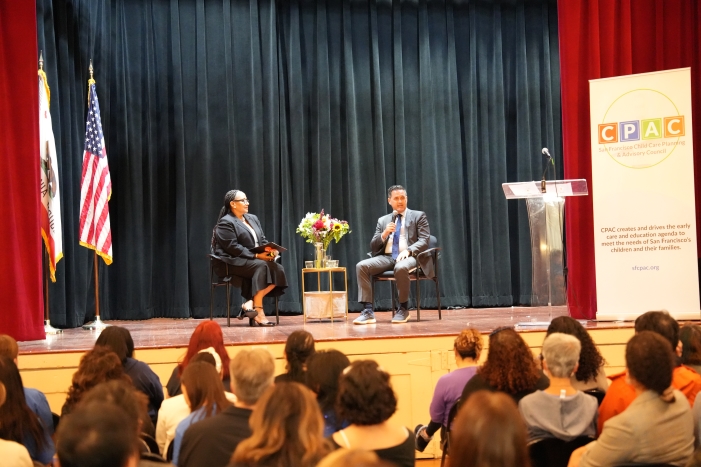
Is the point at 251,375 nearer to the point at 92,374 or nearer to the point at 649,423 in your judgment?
the point at 92,374

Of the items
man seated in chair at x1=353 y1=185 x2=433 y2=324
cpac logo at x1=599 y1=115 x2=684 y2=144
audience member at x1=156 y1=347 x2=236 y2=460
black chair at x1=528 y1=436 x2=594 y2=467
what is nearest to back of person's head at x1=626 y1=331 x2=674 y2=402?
black chair at x1=528 y1=436 x2=594 y2=467

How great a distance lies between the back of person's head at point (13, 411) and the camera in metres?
2.70

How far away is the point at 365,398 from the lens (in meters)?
2.32

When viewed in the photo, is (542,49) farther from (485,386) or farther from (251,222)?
(485,386)

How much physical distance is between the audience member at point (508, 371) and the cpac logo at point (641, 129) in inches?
154

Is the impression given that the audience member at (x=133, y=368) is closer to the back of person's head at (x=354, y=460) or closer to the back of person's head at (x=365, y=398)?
the back of person's head at (x=365, y=398)

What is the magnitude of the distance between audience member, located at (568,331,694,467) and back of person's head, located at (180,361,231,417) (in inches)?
48.8

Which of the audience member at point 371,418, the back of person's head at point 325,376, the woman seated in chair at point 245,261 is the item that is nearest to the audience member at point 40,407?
the back of person's head at point 325,376

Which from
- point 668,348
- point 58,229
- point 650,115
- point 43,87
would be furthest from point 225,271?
point 668,348

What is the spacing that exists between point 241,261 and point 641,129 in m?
3.71

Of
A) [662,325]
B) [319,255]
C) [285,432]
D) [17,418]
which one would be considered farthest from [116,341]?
[319,255]

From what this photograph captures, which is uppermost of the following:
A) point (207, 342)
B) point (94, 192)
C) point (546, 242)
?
point (94, 192)

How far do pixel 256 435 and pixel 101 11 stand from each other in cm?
746

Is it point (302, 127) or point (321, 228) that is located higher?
point (302, 127)
